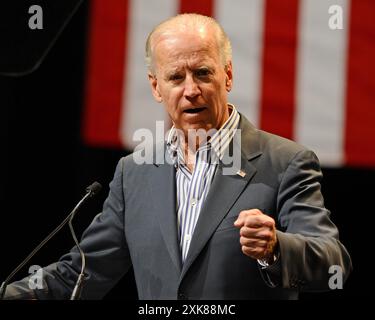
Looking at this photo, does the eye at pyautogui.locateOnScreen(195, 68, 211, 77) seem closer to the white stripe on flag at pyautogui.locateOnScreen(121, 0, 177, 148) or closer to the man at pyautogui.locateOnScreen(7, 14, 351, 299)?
the man at pyautogui.locateOnScreen(7, 14, 351, 299)

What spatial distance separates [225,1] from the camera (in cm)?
274

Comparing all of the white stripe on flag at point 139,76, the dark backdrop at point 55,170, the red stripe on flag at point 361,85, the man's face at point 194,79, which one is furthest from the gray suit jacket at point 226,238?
the red stripe on flag at point 361,85

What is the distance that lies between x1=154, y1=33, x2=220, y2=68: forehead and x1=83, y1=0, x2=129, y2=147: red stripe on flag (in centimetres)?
97

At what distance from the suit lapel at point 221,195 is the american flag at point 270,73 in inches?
41.0

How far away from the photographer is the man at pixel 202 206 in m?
1.50

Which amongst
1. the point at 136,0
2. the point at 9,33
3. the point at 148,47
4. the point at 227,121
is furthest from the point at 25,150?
the point at 227,121

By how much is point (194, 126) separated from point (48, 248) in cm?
108

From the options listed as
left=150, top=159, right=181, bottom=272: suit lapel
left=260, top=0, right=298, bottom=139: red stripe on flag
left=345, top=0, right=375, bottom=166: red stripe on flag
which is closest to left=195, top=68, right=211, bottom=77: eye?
left=150, top=159, right=181, bottom=272: suit lapel

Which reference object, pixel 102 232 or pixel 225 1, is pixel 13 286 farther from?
pixel 225 1

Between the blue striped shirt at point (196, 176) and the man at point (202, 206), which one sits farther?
the blue striped shirt at point (196, 176)

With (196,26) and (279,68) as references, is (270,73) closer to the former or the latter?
(279,68)

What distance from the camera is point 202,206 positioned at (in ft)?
5.21

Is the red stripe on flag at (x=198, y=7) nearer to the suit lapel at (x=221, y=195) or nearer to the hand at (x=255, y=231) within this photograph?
the suit lapel at (x=221, y=195)

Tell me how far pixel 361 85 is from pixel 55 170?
130 cm
